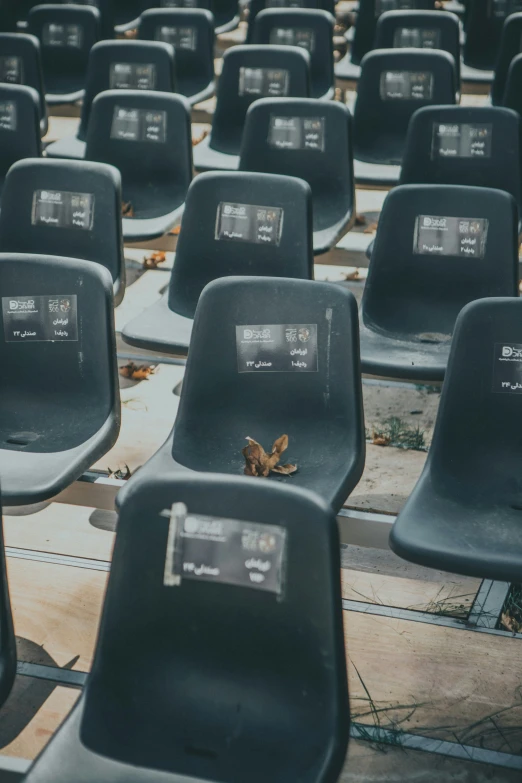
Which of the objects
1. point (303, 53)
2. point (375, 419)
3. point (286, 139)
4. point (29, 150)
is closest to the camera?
point (375, 419)

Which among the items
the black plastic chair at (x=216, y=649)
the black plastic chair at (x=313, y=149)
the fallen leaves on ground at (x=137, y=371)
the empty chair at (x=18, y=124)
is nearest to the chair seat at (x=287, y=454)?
the black plastic chair at (x=216, y=649)

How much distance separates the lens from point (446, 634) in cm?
235

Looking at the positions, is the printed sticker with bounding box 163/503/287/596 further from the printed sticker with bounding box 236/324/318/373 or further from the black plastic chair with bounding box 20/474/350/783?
the printed sticker with bounding box 236/324/318/373

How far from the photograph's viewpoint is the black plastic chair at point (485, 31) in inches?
225

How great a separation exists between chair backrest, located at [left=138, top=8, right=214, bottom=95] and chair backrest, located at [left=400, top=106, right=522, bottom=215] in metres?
2.14

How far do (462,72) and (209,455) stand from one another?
4.07 metres

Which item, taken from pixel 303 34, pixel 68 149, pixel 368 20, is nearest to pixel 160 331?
pixel 68 149

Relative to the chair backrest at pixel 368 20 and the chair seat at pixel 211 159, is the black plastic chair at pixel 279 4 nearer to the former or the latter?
the chair backrest at pixel 368 20

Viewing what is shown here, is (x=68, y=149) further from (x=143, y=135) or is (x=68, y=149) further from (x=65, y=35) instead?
(x=65, y=35)

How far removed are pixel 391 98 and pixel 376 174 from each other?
0.42 m

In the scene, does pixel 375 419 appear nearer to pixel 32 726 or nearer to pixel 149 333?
pixel 149 333

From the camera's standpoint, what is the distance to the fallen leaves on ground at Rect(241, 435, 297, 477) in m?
2.36

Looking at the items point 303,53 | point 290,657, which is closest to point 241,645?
point 290,657

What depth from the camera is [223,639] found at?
5.18ft
